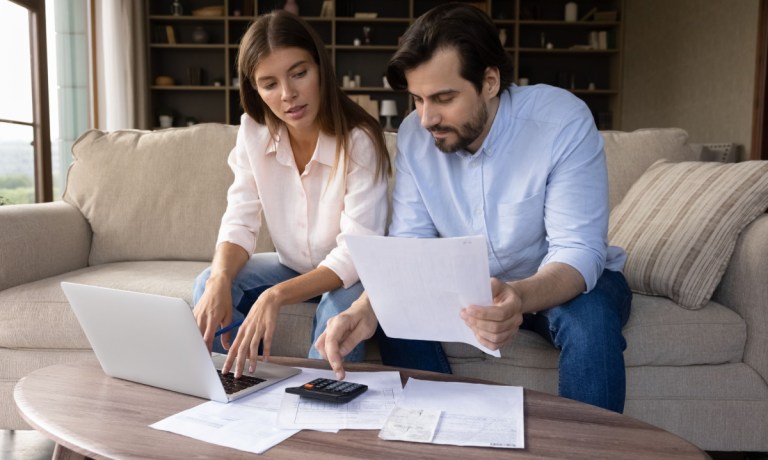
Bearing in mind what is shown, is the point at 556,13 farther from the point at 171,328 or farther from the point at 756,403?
the point at 171,328

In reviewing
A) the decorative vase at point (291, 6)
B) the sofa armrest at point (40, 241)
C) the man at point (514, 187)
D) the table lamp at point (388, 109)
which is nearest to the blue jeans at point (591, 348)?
the man at point (514, 187)

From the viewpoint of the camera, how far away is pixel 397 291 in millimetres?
1052

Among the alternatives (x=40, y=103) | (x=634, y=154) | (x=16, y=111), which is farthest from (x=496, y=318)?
(x=40, y=103)

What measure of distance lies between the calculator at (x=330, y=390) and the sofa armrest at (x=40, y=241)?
1201mm

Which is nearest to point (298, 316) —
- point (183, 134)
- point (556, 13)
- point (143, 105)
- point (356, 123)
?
point (356, 123)

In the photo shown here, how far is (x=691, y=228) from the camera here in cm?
166

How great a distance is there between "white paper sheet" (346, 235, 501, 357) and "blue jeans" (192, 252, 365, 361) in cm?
35

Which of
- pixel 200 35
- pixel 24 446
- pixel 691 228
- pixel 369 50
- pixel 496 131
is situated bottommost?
pixel 24 446

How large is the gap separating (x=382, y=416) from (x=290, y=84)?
0.83 meters

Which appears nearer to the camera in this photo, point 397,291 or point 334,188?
point 397,291

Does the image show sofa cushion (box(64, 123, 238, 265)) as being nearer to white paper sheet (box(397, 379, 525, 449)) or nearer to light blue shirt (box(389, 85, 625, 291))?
light blue shirt (box(389, 85, 625, 291))

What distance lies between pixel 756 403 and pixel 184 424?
124cm

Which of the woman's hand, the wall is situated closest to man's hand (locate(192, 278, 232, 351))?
the woman's hand

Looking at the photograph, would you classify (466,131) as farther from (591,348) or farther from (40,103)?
(40,103)
